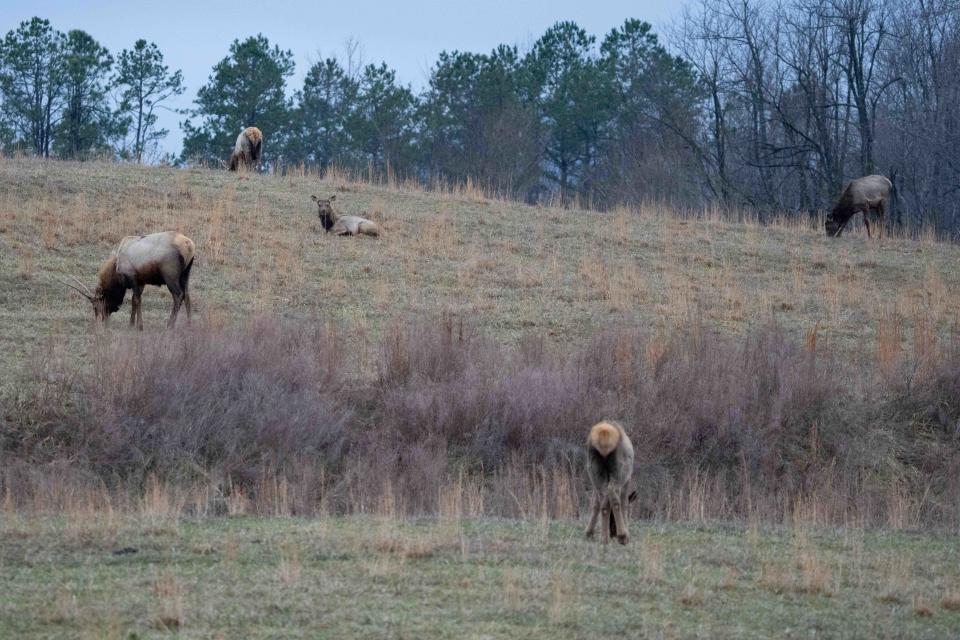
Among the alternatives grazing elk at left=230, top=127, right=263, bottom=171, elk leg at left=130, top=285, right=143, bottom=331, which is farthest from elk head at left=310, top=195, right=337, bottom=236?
elk leg at left=130, top=285, right=143, bottom=331

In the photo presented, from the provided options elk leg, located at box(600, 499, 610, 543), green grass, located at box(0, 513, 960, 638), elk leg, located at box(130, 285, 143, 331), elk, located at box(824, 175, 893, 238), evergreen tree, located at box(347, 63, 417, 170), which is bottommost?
green grass, located at box(0, 513, 960, 638)

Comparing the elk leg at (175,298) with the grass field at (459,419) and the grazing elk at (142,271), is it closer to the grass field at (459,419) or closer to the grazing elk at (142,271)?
the grazing elk at (142,271)

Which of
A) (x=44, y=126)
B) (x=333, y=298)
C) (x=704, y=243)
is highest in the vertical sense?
(x=44, y=126)

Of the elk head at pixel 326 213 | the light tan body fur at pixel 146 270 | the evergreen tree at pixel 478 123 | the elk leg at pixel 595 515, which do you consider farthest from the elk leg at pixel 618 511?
the evergreen tree at pixel 478 123

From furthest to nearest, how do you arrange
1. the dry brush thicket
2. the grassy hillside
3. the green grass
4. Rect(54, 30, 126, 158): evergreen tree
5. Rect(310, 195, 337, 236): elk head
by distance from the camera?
Rect(54, 30, 126, 158): evergreen tree < Rect(310, 195, 337, 236): elk head < the grassy hillside < the dry brush thicket < the green grass

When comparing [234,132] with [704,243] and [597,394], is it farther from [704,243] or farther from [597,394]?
[597,394]

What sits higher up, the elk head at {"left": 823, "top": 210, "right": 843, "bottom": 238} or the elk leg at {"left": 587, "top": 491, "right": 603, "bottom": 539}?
the elk head at {"left": 823, "top": 210, "right": 843, "bottom": 238}

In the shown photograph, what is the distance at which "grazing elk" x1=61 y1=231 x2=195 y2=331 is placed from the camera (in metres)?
17.8

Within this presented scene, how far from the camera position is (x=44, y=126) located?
151 ft

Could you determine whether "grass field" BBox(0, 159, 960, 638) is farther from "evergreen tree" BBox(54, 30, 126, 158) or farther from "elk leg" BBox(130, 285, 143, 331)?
"evergreen tree" BBox(54, 30, 126, 158)

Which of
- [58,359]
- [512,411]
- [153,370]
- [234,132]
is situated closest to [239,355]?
[153,370]

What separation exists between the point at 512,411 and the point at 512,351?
6.67 feet

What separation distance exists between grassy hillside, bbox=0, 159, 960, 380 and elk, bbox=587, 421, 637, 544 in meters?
8.37

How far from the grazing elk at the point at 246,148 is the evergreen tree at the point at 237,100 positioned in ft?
50.4
